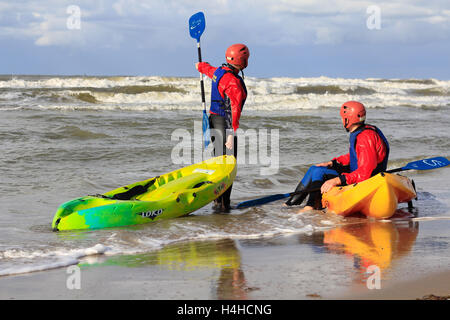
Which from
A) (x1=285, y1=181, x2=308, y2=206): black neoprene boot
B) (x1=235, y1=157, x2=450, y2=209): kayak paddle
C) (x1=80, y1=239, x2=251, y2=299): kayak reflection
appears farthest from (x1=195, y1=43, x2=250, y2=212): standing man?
(x1=80, y1=239, x2=251, y2=299): kayak reflection

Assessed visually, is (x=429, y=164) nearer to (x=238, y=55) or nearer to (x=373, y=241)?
(x=373, y=241)

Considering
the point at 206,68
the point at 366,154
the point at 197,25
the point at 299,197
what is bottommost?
the point at 299,197

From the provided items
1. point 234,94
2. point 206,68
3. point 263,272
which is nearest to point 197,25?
point 206,68

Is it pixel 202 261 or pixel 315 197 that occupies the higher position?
pixel 315 197

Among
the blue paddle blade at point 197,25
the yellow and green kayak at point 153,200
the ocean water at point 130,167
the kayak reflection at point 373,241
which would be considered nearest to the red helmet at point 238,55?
the yellow and green kayak at point 153,200

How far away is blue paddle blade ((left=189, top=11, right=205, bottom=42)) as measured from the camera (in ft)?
25.2

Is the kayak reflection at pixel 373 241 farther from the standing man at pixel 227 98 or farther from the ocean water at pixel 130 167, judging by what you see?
the standing man at pixel 227 98

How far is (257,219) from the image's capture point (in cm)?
629

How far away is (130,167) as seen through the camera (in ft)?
32.6

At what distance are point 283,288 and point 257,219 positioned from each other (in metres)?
2.62

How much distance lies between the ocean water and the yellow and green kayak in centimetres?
15

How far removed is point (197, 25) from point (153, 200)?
268 cm

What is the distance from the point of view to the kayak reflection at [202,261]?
3.71m
